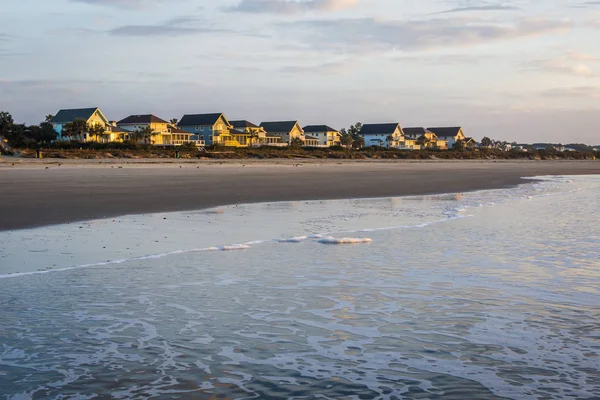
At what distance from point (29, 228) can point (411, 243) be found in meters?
8.21

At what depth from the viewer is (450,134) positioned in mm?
172125

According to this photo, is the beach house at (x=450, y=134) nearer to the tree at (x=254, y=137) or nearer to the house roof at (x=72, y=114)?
the tree at (x=254, y=137)

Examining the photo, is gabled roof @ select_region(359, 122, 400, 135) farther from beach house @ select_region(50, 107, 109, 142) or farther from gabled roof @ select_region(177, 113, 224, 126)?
beach house @ select_region(50, 107, 109, 142)

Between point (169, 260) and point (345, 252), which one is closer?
point (169, 260)

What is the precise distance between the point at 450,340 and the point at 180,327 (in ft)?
8.83

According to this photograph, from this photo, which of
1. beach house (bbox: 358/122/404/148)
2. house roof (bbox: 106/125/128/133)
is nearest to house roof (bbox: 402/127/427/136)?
beach house (bbox: 358/122/404/148)

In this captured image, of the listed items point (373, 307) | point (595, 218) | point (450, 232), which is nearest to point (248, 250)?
point (373, 307)

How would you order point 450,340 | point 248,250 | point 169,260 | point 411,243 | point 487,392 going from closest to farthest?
point 487,392, point 450,340, point 169,260, point 248,250, point 411,243

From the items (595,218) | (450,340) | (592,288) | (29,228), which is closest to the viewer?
(450,340)

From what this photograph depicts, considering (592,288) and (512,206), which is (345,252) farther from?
(512,206)

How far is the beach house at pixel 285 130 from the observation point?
137 meters

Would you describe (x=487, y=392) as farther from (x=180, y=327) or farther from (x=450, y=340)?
(x=180, y=327)

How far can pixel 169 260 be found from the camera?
10.1 m

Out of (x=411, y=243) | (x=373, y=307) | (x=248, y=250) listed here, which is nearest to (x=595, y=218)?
(x=411, y=243)
